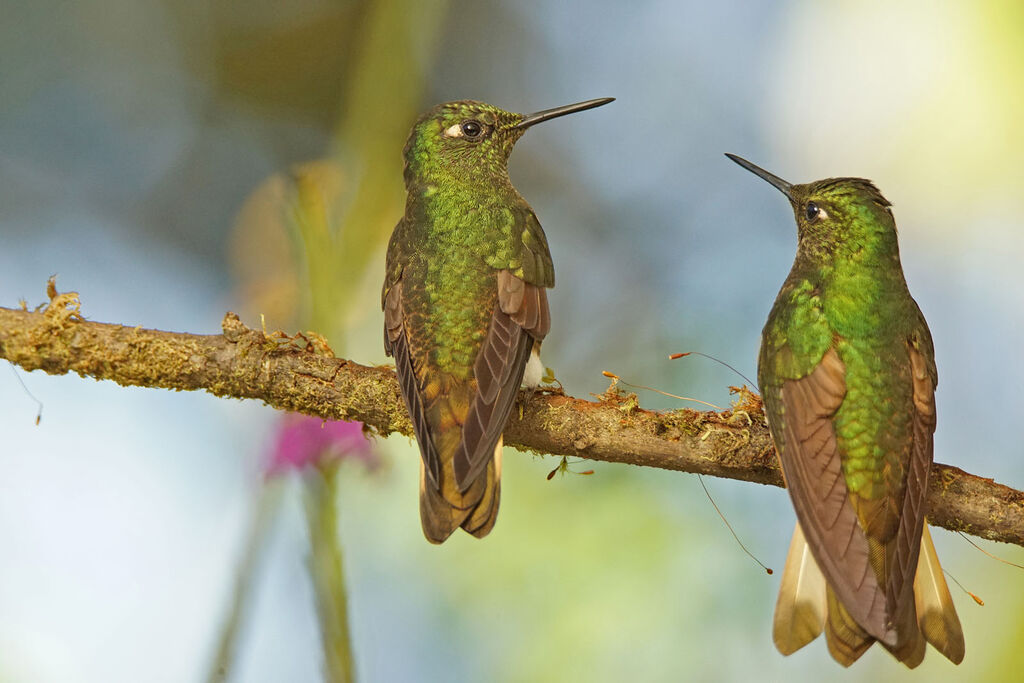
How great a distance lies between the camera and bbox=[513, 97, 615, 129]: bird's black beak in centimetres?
165

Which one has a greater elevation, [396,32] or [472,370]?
[396,32]

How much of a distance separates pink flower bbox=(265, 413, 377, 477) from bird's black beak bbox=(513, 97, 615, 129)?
0.65 metres

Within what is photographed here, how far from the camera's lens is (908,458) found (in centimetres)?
133

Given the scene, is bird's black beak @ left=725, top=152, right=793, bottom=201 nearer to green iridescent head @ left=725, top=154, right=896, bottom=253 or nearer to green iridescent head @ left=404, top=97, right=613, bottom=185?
green iridescent head @ left=725, top=154, right=896, bottom=253

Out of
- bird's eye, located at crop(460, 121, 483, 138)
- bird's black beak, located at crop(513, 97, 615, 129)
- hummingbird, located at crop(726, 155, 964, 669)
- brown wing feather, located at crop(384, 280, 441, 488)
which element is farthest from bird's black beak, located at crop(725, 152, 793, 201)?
brown wing feather, located at crop(384, 280, 441, 488)

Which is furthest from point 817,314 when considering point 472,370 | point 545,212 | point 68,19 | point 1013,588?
point 68,19

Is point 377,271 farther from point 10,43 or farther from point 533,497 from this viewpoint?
point 10,43

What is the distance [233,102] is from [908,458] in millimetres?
2387

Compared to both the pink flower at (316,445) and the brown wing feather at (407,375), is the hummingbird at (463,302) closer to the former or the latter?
the brown wing feather at (407,375)

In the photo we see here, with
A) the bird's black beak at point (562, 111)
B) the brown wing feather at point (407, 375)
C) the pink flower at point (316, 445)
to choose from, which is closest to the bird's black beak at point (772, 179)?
the bird's black beak at point (562, 111)

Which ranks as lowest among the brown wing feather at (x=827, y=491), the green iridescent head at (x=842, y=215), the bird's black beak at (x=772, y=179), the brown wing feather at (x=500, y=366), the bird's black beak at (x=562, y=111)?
the brown wing feather at (x=827, y=491)

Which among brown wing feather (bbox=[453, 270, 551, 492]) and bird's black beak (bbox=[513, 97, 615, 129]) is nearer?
brown wing feather (bbox=[453, 270, 551, 492])

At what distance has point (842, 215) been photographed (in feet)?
4.88

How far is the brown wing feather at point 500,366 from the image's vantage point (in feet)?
4.38
